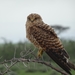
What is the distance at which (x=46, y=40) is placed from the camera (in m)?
3.17

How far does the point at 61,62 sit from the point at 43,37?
20.4 inches

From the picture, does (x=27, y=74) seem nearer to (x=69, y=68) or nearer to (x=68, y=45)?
(x=68, y=45)

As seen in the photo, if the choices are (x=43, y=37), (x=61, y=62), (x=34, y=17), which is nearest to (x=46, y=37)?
(x=43, y=37)

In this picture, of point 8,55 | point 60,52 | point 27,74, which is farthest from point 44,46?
point 27,74

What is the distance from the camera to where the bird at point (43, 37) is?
2.94 meters

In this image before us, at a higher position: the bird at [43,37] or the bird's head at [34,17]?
the bird's head at [34,17]

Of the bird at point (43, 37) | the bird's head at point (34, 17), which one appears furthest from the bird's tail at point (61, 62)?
the bird's head at point (34, 17)

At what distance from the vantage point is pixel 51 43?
3080mm

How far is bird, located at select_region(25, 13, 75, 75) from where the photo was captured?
2.94 meters

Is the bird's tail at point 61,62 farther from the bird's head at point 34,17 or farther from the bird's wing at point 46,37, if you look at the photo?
the bird's head at point 34,17

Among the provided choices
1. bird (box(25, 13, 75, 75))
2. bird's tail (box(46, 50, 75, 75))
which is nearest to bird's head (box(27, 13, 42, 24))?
bird (box(25, 13, 75, 75))

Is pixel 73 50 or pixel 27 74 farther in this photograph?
pixel 27 74

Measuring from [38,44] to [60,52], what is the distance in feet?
1.12

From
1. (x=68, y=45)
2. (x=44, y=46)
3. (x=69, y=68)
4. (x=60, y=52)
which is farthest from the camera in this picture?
(x=68, y=45)
